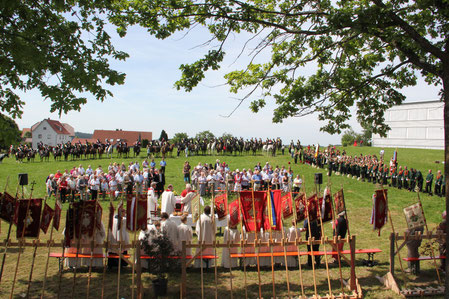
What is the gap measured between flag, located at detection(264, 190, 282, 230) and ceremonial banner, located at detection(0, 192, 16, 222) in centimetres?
666

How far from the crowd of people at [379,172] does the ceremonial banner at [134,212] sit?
16.0 metres

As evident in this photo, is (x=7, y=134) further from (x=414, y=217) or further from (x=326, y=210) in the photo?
(x=414, y=217)

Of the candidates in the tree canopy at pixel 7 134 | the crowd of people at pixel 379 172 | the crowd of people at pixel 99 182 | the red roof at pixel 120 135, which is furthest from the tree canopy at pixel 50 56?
the red roof at pixel 120 135

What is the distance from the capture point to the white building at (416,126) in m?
60.0

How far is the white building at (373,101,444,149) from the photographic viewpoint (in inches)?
2362

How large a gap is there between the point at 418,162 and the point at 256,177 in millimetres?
24046

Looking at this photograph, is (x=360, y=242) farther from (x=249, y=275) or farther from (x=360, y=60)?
(x=360, y=60)

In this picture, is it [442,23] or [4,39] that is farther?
[442,23]

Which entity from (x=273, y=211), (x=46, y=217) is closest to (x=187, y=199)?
(x=273, y=211)

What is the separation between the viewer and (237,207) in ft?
33.8

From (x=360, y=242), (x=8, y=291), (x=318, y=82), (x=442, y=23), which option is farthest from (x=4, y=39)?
(x=360, y=242)

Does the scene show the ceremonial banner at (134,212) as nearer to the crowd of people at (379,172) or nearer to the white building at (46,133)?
the crowd of people at (379,172)

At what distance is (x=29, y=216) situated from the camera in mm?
9328

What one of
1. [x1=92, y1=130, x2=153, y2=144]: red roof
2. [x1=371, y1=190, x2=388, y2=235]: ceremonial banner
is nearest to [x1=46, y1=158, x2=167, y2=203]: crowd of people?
[x1=371, y1=190, x2=388, y2=235]: ceremonial banner
